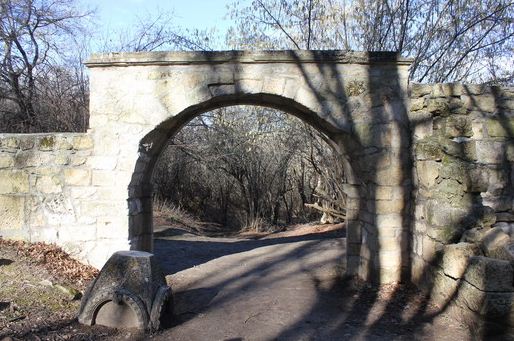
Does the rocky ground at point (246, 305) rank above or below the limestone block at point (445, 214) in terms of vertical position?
below

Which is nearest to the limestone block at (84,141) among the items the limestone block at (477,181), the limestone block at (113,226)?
the limestone block at (113,226)

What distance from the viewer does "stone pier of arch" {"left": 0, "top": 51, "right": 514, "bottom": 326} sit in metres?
5.45

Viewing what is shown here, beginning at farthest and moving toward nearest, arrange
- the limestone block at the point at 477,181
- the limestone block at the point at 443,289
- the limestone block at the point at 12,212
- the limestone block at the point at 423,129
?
the limestone block at the point at 12,212
the limestone block at the point at 423,129
the limestone block at the point at 477,181
the limestone block at the point at 443,289

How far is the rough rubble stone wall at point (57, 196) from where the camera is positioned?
5.75 m

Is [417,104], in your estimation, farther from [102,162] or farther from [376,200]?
[102,162]

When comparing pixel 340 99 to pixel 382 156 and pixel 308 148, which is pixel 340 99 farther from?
pixel 308 148

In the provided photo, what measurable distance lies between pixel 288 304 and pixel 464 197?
7.22 feet

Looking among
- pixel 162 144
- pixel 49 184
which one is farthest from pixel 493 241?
pixel 49 184

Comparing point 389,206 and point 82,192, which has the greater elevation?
point 82,192

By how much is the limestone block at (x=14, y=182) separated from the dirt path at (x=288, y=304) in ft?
7.27

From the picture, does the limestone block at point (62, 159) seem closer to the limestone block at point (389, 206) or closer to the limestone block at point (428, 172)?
the limestone block at point (389, 206)

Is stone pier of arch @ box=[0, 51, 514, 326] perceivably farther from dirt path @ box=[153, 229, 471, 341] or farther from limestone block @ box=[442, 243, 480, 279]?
limestone block @ box=[442, 243, 480, 279]

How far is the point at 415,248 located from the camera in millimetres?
5496

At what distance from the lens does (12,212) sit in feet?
19.2
